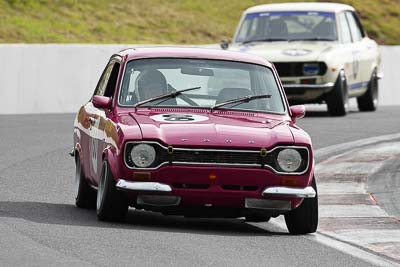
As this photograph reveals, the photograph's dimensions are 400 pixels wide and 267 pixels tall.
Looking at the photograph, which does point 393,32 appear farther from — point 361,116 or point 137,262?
point 137,262

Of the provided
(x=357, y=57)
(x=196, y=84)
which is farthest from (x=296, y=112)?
(x=357, y=57)

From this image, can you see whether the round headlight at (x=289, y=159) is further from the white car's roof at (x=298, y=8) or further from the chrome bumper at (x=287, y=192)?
the white car's roof at (x=298, y=8)

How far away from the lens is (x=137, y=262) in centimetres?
903

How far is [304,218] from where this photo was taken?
1109 centimetres

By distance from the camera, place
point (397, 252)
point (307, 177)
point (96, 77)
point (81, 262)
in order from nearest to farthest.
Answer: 1. point (81, 262)
2. point (397, 252)
3. point (307, 177)
4. point (96, 77)

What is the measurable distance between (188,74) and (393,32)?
30596 mm

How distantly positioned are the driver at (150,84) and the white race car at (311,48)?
11.8 meters

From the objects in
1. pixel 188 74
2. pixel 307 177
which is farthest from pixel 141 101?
pixel 307 177

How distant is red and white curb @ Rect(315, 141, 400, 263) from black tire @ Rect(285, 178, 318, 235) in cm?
21

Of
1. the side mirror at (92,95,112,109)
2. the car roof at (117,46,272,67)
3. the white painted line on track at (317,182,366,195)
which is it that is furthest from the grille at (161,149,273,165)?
the white painted line on track at (317,182,366,195)

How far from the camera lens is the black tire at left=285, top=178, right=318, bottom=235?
11.1 m

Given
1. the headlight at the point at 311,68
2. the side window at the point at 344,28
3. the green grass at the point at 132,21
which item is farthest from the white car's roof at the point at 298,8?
the green grass at the point at 132,21

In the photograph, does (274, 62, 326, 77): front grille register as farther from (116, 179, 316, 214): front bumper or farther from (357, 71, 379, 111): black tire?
(116, 179, 316, 214): front bumper

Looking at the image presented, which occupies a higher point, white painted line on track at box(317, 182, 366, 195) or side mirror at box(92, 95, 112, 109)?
side mirror at box(92, 95, 112, 109)
